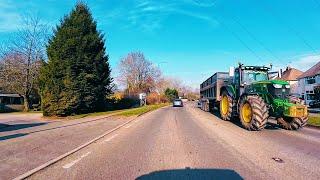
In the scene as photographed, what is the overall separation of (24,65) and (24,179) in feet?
153

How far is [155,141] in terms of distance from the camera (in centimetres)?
1306

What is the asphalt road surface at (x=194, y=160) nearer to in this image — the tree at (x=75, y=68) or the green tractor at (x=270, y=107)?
the green tractor at (x=270, y=107)

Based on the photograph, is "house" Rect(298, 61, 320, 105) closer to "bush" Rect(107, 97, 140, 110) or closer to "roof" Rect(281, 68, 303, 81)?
"roof" Rect(281, 68, 303, 81)

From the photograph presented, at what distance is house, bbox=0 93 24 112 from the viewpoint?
57912 mm

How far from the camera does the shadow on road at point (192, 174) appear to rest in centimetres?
730

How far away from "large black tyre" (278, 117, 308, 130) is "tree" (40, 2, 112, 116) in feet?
70.3

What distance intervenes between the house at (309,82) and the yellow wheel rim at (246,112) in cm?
4793

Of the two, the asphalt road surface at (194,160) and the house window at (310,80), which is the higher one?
the house window at (310,80)

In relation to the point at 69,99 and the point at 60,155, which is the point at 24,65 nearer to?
the point at 69,99

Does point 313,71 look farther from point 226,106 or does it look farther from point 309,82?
point 226,106

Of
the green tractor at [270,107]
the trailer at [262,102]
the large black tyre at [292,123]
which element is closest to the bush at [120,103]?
the trailer at [262,102]

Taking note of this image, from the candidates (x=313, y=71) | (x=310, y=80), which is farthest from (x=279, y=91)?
(x=310, y=80)

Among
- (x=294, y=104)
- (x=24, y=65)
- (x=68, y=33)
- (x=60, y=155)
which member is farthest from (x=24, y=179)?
(x=24, y=65)

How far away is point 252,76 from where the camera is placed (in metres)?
21.3
